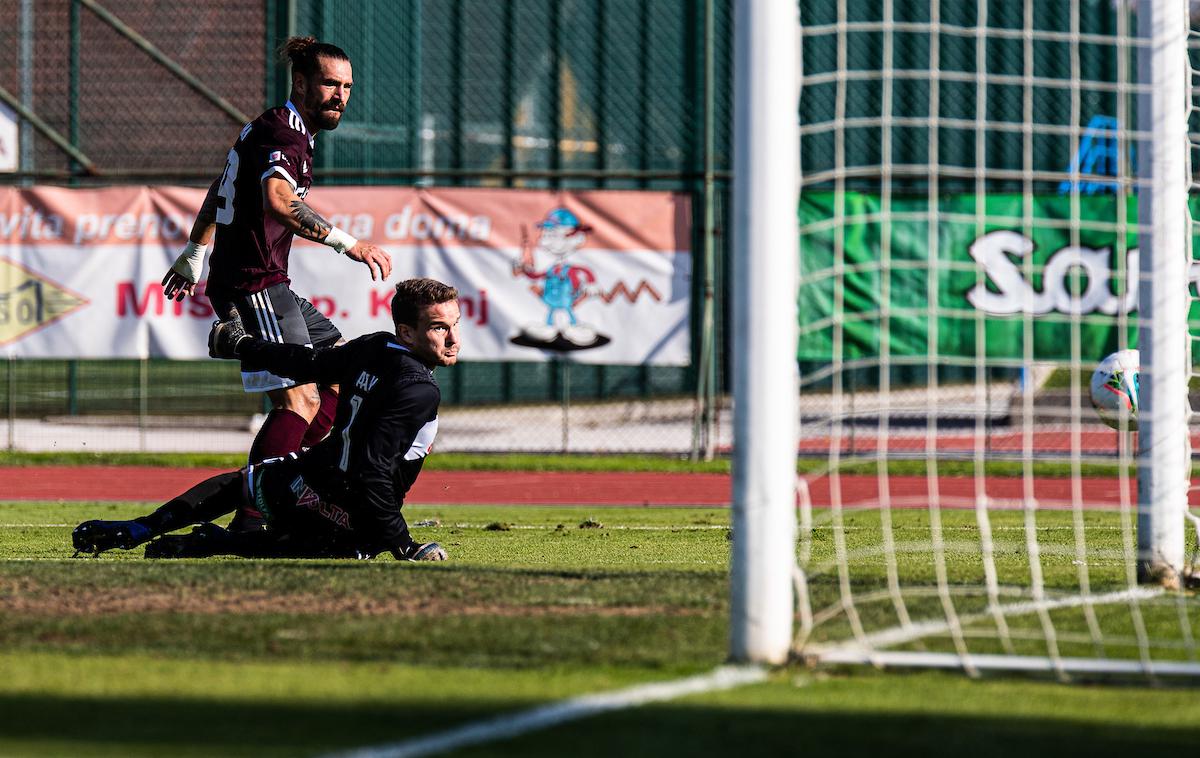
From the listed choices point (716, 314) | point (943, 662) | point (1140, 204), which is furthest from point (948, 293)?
point (943, 662)

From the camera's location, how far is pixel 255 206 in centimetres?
704

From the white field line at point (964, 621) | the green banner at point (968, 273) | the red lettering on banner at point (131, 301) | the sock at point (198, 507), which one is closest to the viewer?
the white field line at point (964, 621)

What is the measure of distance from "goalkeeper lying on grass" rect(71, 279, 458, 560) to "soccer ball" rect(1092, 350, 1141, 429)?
3816mm

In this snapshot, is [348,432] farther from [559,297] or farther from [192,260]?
[559,297]

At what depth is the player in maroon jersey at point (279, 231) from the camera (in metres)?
6.83

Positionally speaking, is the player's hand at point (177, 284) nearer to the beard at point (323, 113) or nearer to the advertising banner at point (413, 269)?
the beard at point (323, 113)

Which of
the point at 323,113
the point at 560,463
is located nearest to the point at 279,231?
the point at 323,113

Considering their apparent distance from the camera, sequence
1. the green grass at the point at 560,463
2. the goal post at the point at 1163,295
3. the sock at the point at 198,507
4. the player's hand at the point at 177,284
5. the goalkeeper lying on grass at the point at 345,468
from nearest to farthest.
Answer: the goal post at the point at 1163,295, the goalkeeper lying on grass at the point at 345,468, the sock at the point at 198,507, the player's hand at the point at 177,284, the green grass at the point at 560,463

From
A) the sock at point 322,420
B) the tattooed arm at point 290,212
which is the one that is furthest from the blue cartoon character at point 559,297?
the tattooed arm at point 290,212

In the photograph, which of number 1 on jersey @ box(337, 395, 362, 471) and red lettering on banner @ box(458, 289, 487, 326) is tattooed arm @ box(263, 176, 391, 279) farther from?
red lettering on banner @ box(458, 289, 487, 326)

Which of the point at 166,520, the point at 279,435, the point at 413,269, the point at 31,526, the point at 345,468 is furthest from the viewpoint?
the point at 413,269

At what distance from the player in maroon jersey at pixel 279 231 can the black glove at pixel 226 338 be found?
10 centimetres

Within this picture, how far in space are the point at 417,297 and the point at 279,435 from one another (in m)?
1.02

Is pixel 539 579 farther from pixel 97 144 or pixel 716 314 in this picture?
pixel 97 144
